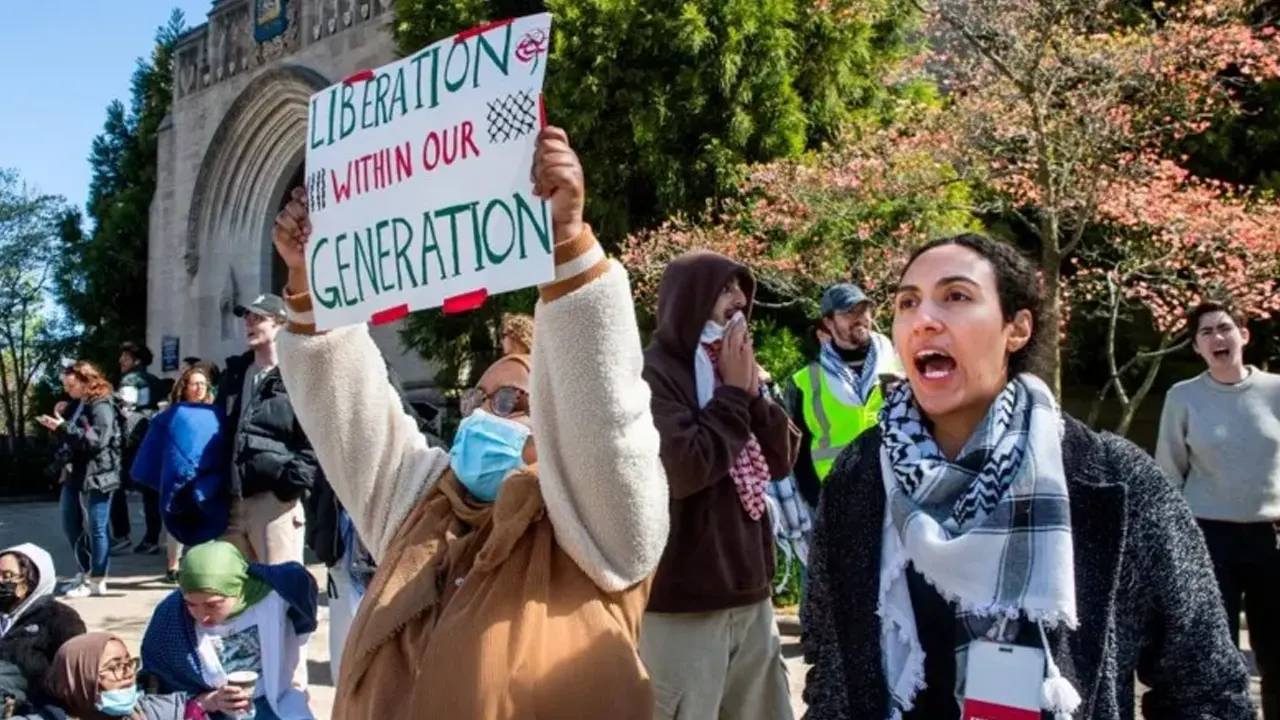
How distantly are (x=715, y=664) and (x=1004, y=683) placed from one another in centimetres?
173

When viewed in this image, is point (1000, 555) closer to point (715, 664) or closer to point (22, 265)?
point (715, 664)

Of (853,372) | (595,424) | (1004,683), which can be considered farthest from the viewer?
(853,372)

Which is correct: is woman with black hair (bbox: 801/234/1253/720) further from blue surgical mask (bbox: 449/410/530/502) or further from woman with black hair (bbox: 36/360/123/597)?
woman with black hair (bbox: 36/360/123/597)

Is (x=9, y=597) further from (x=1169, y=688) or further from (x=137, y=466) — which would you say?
(x=1169, y=688)

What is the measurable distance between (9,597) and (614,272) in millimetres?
3635

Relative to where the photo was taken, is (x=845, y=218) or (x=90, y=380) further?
(x=845, y=218)

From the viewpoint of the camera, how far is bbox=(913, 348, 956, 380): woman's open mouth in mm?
2029

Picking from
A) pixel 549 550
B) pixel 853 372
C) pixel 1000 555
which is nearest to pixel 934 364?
pixel 1000 555

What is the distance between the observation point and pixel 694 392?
11.8 feet

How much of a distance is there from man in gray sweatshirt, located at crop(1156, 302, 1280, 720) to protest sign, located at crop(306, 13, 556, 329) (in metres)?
3.76

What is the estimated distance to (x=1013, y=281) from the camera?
2.09 m

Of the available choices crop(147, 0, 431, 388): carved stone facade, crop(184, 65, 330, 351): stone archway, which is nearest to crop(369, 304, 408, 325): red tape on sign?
crop(147, 0, 431, 388): carved stone facade

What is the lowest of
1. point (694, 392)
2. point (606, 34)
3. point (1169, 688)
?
point (1169, 688)

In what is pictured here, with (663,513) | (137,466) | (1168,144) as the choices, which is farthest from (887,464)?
(1168,144)
